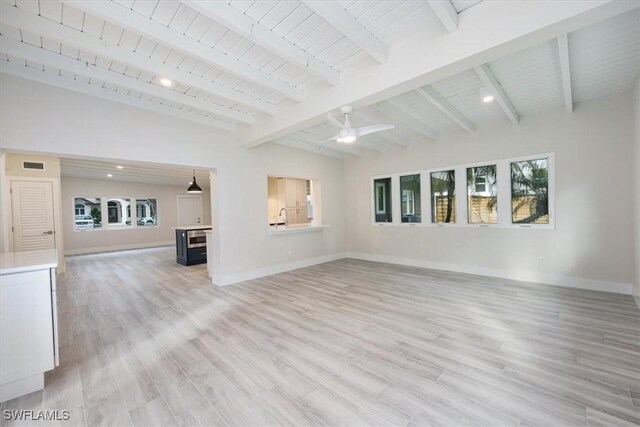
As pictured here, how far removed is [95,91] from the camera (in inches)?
138

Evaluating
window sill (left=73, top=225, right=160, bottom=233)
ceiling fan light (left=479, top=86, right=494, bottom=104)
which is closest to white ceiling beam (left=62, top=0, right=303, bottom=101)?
ceiling fan light (left=479, top=86, right=494, bottom=104)

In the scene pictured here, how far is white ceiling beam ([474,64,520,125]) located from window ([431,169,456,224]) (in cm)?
158

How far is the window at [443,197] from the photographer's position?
5.64 m

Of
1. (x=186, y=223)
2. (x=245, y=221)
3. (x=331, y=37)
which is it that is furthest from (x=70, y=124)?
(x=186, y=223)

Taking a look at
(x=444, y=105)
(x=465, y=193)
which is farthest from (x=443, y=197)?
(x=444, y=105)

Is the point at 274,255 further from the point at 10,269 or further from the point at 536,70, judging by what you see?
the point at 536,70

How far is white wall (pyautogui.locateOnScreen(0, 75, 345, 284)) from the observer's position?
10.1 feet

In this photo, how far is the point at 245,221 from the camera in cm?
526

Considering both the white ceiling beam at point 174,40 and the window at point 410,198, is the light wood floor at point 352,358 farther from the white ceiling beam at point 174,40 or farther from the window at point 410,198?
the white ceiling beam at point 174,40

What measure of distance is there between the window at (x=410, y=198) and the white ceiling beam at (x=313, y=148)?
1790 mm

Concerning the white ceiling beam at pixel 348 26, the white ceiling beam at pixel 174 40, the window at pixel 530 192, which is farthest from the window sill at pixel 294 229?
the window at pixel 530 192

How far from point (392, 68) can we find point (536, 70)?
1.96 meters

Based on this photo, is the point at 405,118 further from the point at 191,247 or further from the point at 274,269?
the point at 191,247

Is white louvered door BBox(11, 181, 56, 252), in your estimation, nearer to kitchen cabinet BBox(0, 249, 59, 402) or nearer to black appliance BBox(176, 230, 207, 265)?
black appliance BBox(176, 230, 207, 265)
